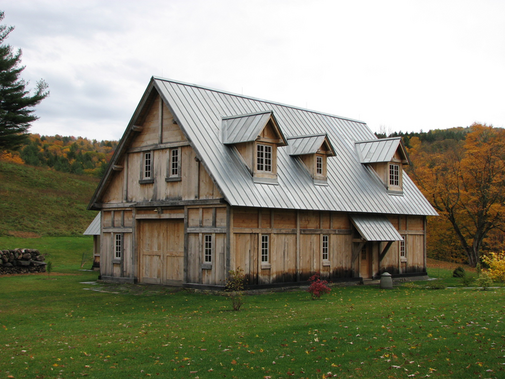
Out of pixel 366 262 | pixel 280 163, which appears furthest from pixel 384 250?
pixel 280 163

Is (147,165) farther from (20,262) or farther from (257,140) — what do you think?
(20,262)

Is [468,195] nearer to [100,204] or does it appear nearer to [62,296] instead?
[100,204]

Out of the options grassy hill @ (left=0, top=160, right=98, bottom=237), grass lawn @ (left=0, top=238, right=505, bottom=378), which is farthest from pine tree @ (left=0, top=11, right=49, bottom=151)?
grass lawn @ (left=0, top=238, right=505, bottom=378)

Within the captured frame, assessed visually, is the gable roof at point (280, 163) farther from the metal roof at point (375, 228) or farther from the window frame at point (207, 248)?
the window frame at point (207, 248)

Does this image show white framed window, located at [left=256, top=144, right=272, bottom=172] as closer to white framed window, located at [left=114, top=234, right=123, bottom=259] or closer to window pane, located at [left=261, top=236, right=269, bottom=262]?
window pane, located at [left=261, top=236, right=269, bottom=262]

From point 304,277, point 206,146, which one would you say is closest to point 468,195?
point 304,277

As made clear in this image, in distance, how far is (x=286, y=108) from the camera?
98.9ft

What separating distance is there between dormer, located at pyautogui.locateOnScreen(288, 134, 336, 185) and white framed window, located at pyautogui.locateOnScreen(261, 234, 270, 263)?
15.6ft

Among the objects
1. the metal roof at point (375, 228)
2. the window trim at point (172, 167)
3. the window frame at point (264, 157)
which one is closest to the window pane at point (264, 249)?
the window frame at point (264, 157)

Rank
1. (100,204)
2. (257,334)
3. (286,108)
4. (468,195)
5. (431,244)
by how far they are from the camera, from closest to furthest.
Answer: (257,334), (100,204), (286,108), (468,195), (431,244)

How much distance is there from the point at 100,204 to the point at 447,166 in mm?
31858

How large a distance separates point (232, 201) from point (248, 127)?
13.4ft

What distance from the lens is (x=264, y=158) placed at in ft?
77.4

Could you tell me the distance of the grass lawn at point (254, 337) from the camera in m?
9.90
